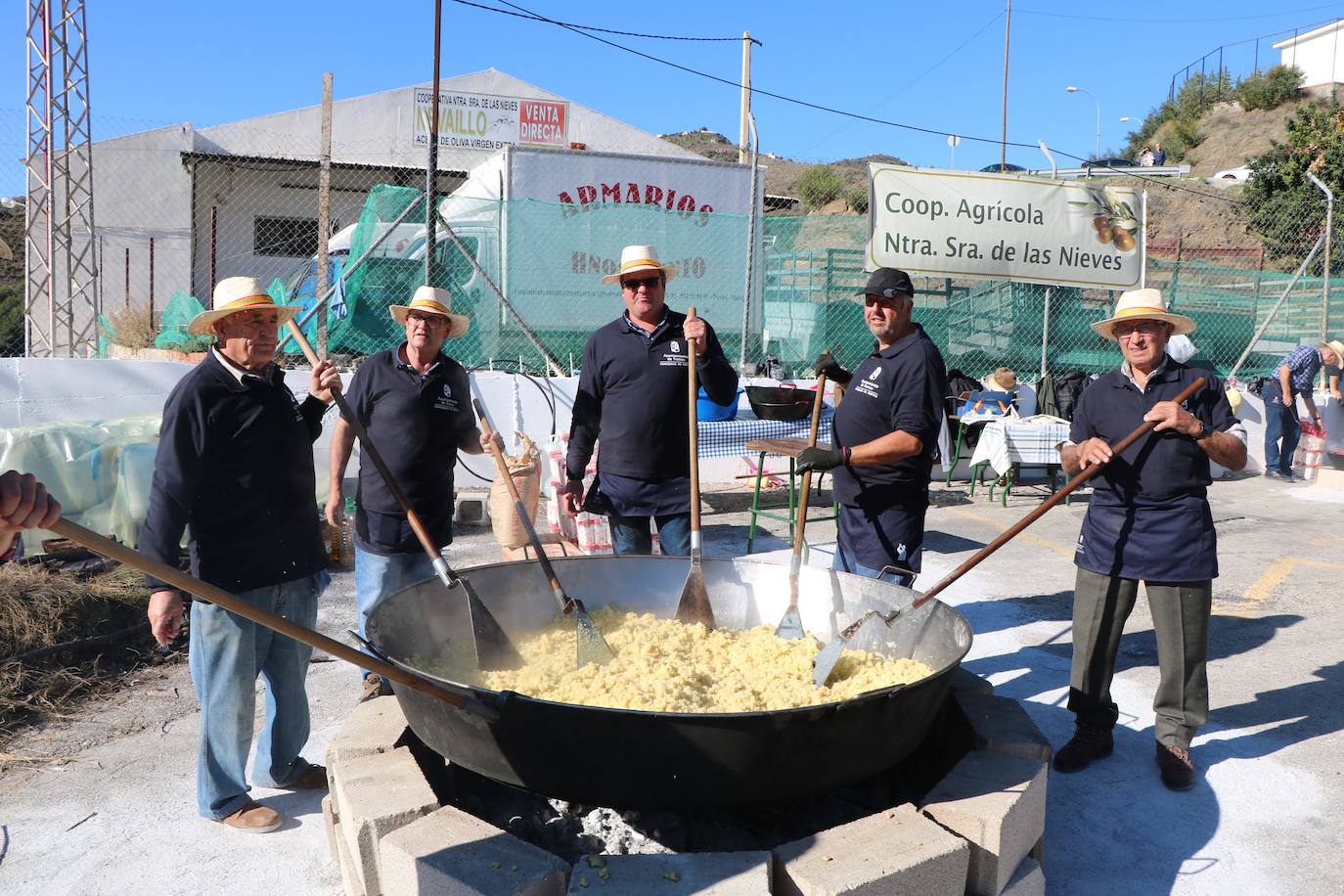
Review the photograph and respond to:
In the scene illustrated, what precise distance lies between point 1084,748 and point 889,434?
4.76 ft

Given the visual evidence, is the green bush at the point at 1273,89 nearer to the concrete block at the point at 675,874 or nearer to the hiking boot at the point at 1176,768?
the hiking boot at the point at 1176,768

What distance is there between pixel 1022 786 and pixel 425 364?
9.55 feet

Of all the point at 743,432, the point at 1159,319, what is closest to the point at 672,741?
the point at 1159,319

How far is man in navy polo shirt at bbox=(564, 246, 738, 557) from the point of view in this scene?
4.33m

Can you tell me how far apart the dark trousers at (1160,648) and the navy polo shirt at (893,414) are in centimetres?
80

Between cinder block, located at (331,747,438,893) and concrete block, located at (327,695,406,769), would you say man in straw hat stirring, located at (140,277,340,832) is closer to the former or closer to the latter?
concrete block, located at (327,695,406,769)

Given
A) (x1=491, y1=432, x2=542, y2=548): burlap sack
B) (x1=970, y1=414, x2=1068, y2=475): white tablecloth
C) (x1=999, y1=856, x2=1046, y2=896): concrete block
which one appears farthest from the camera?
(x1=970, y1=414, x2=1068, y2=475): white tablecloth

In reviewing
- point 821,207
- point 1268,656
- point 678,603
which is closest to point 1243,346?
point 1268,656

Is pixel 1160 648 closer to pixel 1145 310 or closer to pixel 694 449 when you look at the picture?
pixel 1145 310

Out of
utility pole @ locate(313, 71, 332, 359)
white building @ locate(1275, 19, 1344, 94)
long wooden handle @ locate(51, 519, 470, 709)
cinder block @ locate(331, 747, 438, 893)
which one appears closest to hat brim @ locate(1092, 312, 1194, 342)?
long wooden handle @ locate(51, 519, 470, 709)

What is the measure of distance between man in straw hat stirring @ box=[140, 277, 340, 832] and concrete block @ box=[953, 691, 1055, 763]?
7.58 ft

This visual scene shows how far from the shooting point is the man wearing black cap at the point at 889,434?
395cm

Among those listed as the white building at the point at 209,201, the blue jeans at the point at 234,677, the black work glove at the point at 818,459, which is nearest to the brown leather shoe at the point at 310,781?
the blue jeans at the point at 234,677

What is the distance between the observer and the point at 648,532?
14.5 ft
